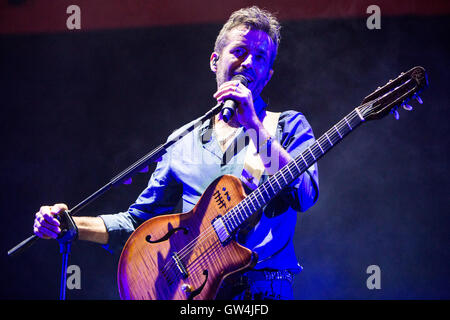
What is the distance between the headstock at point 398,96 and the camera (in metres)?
1.53

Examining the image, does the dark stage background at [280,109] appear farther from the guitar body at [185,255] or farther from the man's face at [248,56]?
the guitar body at [185,255]

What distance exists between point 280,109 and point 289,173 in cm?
113

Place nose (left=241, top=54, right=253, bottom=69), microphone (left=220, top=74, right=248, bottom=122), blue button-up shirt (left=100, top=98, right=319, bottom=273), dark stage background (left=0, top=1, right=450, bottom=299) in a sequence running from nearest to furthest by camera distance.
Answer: microphone (left=220, top=74, right=248, bottom=122) < blue button-up shirt (left=100, top=98, right=319, bottom=273) < nose (left=241, top=54, right=253, bottom=69) < dark stage background (left=0, top=1, right=450, bottom=299)

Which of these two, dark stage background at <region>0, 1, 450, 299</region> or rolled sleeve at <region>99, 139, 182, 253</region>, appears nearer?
rolled sleeve at <region>99, 139, 182, 253</region>

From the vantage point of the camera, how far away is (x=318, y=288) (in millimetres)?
2561


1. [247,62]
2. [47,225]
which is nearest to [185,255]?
[47,225]

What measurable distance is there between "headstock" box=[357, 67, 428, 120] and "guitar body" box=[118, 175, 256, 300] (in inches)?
21.3

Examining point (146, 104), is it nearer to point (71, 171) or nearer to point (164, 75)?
point (164, 75)

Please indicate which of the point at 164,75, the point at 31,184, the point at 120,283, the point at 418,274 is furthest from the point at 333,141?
the point at 31,184

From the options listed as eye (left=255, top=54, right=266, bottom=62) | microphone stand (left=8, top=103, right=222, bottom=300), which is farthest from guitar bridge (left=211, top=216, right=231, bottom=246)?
eye (left=255, top=54, right=266, bottom=62)

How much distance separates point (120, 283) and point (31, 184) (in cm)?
151


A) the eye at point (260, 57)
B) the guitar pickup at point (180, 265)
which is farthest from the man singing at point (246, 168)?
the guitar pickup at point (180, 265)

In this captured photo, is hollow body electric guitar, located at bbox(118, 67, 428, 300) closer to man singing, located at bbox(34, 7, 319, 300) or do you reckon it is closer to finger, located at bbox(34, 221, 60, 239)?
man singing, located at bbox(34, 7, 319, 300)

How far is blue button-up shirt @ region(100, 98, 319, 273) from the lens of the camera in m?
1.63
